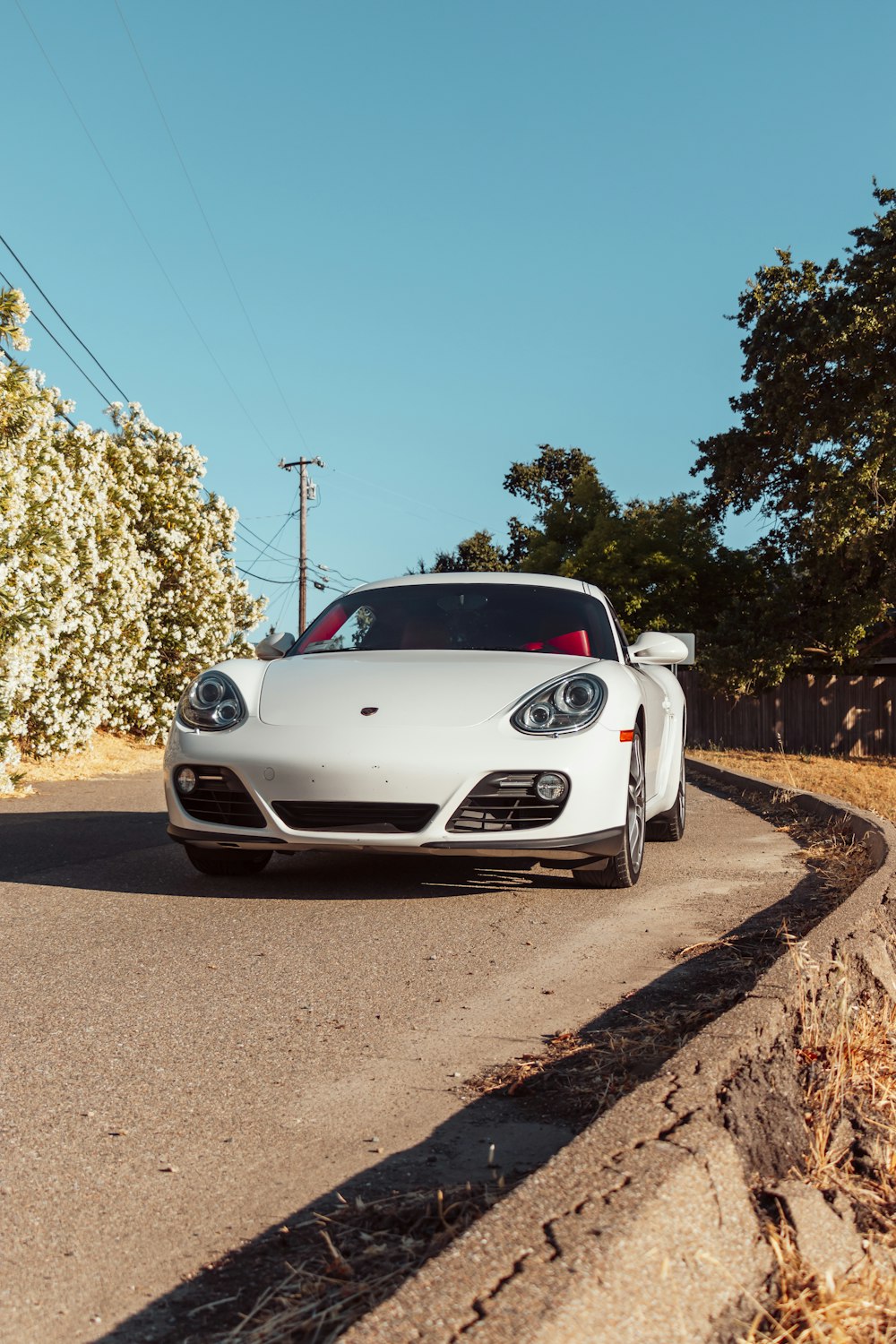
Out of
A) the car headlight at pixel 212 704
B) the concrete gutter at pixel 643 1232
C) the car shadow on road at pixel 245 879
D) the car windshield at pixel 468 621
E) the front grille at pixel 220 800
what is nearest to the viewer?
the concrete gutter at pixel 643 1232

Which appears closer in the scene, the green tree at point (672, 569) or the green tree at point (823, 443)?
the green tree at point (823, 443)

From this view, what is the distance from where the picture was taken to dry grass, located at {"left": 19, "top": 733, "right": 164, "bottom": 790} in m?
14.3

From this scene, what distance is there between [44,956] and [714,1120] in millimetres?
2818

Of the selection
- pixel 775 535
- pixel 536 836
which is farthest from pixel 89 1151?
pixel 775 535

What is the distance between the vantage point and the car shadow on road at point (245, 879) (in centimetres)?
580

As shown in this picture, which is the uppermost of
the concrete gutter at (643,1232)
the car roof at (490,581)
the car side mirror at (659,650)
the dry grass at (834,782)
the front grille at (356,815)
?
the car roof at (490,581)

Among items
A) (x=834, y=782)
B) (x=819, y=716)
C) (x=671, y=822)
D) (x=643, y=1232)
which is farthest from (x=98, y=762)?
(x=819, y=716)

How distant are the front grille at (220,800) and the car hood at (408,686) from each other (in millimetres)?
317

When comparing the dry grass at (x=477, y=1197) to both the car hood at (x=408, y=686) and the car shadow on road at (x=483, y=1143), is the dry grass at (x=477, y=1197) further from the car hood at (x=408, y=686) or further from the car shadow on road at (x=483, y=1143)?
the car hood at (x=408, y=686)

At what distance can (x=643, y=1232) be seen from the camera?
1848mm

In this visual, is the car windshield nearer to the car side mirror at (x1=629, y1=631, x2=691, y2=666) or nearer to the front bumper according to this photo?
the car side mirror at (x1=629, y1=631, x2=691, y2=666)

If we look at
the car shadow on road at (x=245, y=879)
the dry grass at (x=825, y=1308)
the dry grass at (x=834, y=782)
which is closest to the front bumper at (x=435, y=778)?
the car shadow on road at (x=245, y=879)

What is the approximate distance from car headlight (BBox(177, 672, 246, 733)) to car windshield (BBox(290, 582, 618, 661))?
841mm

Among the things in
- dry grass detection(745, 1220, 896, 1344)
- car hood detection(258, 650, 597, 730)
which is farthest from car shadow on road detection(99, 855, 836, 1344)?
car hood detection(258, 650, 597, 730)
